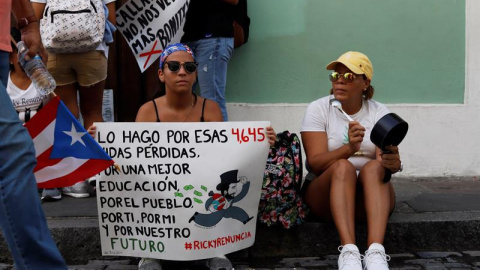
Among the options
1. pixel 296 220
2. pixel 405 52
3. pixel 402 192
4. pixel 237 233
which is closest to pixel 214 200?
pixel 237 233

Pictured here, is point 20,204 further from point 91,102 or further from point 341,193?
point 91,102

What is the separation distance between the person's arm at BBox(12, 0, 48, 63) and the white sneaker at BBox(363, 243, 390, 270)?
→ 1.97 metres

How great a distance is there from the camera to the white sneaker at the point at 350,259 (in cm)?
339

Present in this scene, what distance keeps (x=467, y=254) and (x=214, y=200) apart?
1616 millimetres

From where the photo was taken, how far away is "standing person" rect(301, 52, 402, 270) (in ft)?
11.6

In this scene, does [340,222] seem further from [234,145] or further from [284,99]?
[284,99]

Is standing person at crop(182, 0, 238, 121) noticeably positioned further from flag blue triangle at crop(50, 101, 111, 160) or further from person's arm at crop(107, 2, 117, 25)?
flag blue triangle at crop(50, 101, 111, 160)

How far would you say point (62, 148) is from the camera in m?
3.52

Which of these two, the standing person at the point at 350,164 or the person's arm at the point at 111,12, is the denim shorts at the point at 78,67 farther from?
the standing person at the point at 350,164

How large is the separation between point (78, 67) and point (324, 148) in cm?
179

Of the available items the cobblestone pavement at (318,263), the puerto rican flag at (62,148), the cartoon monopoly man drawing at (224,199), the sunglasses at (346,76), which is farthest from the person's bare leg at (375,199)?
the puerto rican flag at (62,148)

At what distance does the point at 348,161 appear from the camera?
12.3 feet

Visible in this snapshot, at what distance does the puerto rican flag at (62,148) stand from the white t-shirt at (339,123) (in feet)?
4.20

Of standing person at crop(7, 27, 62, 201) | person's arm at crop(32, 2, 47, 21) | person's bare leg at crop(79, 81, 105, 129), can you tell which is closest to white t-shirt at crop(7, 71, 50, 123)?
standing person at crop(7, 27, 62, 201)
